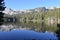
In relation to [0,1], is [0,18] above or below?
below

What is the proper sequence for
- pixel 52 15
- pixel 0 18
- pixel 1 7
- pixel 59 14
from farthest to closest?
1. pixel 52 15
2. pixel 59 14
3. pixel 1 7
4. pixel 0 18

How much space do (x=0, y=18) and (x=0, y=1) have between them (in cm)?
394

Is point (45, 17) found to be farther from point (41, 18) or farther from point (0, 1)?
point (0, 1)

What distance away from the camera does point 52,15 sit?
17462 centimetres

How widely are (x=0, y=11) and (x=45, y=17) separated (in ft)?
471

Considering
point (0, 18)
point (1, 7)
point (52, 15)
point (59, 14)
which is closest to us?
point (0, 18)

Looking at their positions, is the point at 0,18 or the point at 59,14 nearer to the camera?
the point at 0,18

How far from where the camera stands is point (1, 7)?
3703cm

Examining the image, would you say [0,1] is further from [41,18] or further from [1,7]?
[41,18]

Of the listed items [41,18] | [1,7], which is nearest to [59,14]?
[41,18]

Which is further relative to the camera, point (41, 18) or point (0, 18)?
point (41, 18)

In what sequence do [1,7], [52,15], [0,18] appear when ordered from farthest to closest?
[52,15] → [1,7] → [0,18]

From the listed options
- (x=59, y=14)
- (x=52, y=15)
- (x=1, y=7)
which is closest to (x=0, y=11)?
(x=1, y=7)

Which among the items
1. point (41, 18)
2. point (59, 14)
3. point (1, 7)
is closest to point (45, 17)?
point (41, 18)
